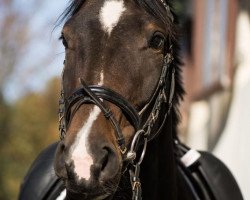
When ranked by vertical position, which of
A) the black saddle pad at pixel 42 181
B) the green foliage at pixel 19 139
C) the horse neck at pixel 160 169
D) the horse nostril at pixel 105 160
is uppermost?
the green foliage at pixel 19 139

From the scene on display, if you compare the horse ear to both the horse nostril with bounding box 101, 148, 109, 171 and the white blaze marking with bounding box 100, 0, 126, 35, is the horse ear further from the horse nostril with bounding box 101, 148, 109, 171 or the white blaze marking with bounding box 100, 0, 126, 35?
the horse nostril with bounding box 101, 148, 109, 171

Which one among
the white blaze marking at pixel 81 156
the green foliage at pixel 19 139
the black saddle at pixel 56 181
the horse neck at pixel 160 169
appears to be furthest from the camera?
the green foliage at pixel 19 139

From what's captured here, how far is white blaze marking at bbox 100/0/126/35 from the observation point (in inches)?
144

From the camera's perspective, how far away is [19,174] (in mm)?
22641

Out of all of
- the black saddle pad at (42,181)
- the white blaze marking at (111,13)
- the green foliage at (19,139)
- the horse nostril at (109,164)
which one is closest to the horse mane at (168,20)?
the white blaze marking at (111,13)

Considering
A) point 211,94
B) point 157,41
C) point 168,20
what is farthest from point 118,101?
point 211,94

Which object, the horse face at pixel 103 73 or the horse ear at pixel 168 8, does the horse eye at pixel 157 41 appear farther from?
the horse ear at pixel 168 8

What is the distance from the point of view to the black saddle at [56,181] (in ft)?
16.9

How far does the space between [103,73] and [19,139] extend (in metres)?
21.5

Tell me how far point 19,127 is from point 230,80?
14801mm

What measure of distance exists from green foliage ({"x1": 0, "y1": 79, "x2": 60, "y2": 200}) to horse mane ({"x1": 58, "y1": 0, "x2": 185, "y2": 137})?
1648cm

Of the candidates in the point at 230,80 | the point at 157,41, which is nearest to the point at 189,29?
the point at 230,80

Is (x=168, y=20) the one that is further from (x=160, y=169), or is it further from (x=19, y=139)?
(x=19, y=139)

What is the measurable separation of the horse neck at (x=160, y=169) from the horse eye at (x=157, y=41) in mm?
495
